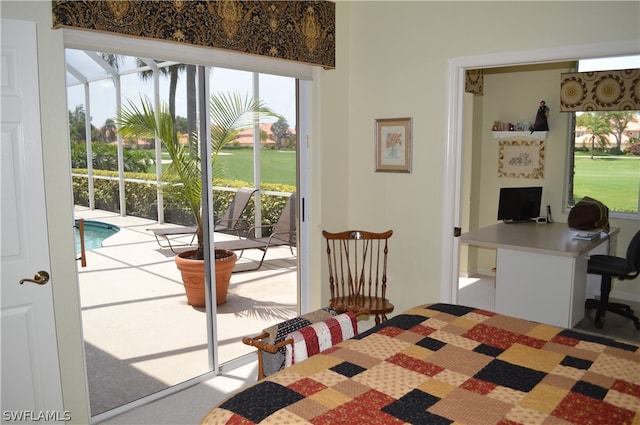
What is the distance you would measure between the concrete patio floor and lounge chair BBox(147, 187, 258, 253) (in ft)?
0.15

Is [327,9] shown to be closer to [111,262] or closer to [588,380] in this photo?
[111,262]

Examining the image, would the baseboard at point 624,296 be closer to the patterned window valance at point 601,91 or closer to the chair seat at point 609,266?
the chair seat at point 609,266

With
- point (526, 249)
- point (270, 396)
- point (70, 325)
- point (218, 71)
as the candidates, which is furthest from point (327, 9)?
point (270, 396)

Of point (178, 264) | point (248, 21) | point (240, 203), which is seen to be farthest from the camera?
point (240, 203)

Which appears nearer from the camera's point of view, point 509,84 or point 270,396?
point 270,396

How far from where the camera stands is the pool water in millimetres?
3066

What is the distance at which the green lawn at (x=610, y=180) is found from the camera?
5.27 meters

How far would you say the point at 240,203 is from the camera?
3668 millimetres

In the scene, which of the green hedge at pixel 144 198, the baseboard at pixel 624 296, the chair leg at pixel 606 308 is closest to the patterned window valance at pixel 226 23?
the green hedge at pixel 144 198

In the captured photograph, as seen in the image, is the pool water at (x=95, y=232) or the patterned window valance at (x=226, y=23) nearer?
the patterned window valance at (x=226, y=23)

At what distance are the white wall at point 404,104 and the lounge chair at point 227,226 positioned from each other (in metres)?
0.61

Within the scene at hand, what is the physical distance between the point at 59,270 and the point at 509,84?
16.6ft

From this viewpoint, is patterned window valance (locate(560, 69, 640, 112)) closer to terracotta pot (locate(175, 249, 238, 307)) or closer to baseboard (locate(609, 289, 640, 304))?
baseboard (locate(609, 289, 640, 304))

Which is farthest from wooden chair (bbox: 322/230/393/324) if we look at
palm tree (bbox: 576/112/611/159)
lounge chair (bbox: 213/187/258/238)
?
palm tree (bbox: 576/112/611/159)
